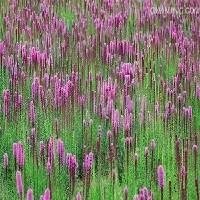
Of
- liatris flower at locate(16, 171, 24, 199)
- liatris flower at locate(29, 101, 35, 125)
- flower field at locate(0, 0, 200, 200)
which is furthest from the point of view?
liatris flower at locate(29, 101, 35, 125)

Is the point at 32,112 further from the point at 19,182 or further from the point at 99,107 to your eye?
the point at 19,182

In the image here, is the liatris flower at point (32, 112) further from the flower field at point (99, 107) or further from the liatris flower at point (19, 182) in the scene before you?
the liatris flower at point (19, 182)

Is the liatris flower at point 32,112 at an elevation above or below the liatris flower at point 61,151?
above

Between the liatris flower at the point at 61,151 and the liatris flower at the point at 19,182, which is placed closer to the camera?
the liatris flower at the point at 19,182

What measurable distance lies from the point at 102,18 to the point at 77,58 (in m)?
2.06

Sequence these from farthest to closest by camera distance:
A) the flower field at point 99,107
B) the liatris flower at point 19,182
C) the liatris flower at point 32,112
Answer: the liatris flower at point 32,112 < the flower field at point 99,107 < the liatris flower at point 19,182

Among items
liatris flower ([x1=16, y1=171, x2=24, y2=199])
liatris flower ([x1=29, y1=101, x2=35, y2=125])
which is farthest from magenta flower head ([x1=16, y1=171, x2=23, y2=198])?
liatris flower ([x1=29, y1=101, x2=35, y2=125])

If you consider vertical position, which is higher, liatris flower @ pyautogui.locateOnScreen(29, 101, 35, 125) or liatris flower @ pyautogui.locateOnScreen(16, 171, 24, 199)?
liatris flower @ pyautogui.locateOnScreen(29, 101, 35, 125)

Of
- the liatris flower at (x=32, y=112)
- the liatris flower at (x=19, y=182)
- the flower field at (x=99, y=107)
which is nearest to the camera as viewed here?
the liatris flower at (x=19, y=182)

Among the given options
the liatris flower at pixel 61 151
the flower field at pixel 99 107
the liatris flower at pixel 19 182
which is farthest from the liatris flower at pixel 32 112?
the liatris flower at pixel 19 182

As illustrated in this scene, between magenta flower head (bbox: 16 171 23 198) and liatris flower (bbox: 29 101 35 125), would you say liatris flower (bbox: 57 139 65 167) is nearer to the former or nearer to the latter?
magenta flower head (bbox: 16 171 23 198)

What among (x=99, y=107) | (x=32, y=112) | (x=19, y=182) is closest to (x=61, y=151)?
(x=19, y=182)

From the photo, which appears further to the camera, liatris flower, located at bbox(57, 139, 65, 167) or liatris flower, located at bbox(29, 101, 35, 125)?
liatris flower, located at bbox(29, 101, 35, 125)

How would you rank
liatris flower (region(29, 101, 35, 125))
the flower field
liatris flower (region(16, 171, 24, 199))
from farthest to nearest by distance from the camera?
liatris flower (region(29, 101, 35, 125)) < the flower field < liatris flower (region(16, 171, 24, 199))
